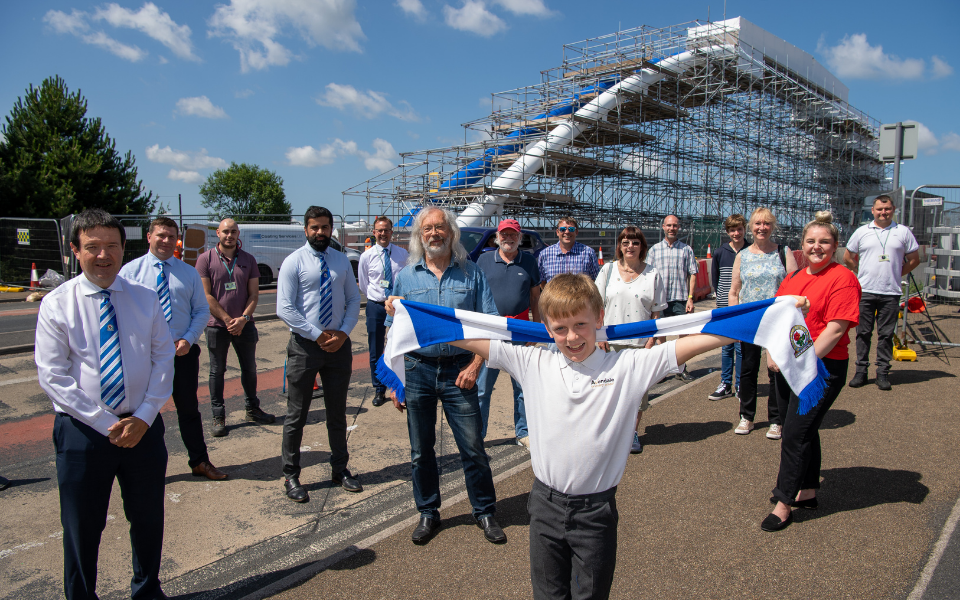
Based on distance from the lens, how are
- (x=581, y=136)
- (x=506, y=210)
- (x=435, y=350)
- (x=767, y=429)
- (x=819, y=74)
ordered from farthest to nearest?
(x=819, y=74)
(x=581, y=136)
(x=506, y=210)
(x=767, y=429)
(x=435, y=350)

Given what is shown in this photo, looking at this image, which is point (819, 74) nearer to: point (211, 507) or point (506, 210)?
point (506, 210)

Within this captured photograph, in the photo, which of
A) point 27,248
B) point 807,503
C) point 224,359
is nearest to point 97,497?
point 224,359

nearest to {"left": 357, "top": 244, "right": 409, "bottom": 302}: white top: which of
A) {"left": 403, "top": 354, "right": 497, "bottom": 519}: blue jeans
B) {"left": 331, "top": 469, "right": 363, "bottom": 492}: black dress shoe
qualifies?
{"left": 331, "top": 469, "right": 363, "bottom": 492}: black dress shoe

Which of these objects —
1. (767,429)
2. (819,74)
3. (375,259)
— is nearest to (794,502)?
(767,429)

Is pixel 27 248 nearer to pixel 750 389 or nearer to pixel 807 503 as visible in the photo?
pixel 750 389

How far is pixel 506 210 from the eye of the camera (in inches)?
1036

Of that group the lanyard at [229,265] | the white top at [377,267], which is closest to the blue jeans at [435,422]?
the lanyard at [229,265]

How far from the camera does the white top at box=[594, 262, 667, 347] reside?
4.73 meters

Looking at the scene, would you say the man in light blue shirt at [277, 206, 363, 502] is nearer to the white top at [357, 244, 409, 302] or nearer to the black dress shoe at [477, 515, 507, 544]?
the black dress shoe at [477, 515, 507, 544]

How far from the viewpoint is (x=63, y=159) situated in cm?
2870

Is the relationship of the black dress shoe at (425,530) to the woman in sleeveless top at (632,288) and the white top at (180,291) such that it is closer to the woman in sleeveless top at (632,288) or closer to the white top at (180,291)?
the woman in sleeveless top at (632,288)

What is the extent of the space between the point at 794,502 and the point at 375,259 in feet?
15.5

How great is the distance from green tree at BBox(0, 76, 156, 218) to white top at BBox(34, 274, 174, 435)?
1153 inches

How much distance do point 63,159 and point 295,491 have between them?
108 feet
